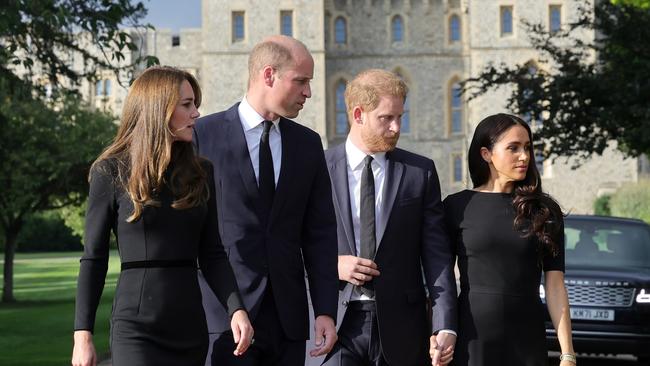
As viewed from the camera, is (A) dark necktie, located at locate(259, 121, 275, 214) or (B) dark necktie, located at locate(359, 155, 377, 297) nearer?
(A) dark necktie, located at locate(259, 121, 275, 214)

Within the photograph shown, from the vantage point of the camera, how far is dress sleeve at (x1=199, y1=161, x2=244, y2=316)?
3.97m

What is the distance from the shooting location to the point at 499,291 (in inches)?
184

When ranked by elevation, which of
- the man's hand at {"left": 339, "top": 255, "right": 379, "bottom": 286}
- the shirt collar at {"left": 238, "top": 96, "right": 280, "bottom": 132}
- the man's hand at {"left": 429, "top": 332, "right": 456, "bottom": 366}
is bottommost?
the man's hand at {"left": 429, "top": 332, "right": 456, "bottom": 366}

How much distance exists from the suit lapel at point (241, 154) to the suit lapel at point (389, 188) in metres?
0.65

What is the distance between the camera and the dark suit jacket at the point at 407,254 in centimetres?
470

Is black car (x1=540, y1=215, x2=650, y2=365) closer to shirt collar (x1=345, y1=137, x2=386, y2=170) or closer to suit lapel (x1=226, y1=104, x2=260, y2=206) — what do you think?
shirt collar (x1=345, y1=137, x2=386, y2=170)

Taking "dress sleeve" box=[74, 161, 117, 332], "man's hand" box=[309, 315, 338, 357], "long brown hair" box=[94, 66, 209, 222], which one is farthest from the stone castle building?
"dress sleeve" box=[74, 161, 117, 332]

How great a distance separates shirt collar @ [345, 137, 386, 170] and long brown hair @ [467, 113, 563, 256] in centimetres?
37

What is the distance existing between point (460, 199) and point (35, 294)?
2705 centimetres

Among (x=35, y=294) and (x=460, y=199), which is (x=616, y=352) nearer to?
(x=460, y=199)

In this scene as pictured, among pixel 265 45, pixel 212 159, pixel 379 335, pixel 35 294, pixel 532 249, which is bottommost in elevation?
pixel 35 294

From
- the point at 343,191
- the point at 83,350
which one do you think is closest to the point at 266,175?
the point at 343,191

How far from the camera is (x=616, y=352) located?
32.8 feet

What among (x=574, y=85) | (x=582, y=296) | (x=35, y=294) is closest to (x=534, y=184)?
(x=582, y=296)
